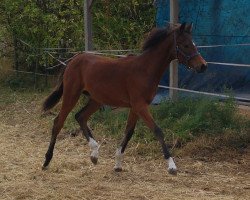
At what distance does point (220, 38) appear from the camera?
9836mm

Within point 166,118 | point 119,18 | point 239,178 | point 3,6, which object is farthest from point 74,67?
point 3,6

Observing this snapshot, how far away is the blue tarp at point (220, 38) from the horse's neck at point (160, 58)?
10.6 ft

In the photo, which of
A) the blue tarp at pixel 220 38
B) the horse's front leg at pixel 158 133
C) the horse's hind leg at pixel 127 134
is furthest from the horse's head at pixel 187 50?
the blue tarp at pixel 220 38

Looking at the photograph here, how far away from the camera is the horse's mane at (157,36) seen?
6285 millimetres

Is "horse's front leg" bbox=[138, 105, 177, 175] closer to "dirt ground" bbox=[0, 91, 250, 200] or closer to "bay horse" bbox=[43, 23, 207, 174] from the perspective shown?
"bay horse" bbox=[43, 23, 207, 174]

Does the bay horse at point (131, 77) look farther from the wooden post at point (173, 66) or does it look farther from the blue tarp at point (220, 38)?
the blue tarp at point (220, 38)

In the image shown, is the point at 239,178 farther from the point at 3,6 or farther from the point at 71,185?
the point at 3,6

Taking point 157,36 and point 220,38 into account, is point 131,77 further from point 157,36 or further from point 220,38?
point 220,38

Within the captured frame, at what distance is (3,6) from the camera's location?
44.9ft

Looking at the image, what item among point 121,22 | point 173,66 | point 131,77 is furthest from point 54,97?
point 121,22

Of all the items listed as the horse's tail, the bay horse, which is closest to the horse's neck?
the bay horse

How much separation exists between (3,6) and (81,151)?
6973 millimetres

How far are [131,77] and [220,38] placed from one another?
3929mm

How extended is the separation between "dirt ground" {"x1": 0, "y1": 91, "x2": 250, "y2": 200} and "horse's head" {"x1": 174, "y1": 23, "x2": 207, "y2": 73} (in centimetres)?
130
